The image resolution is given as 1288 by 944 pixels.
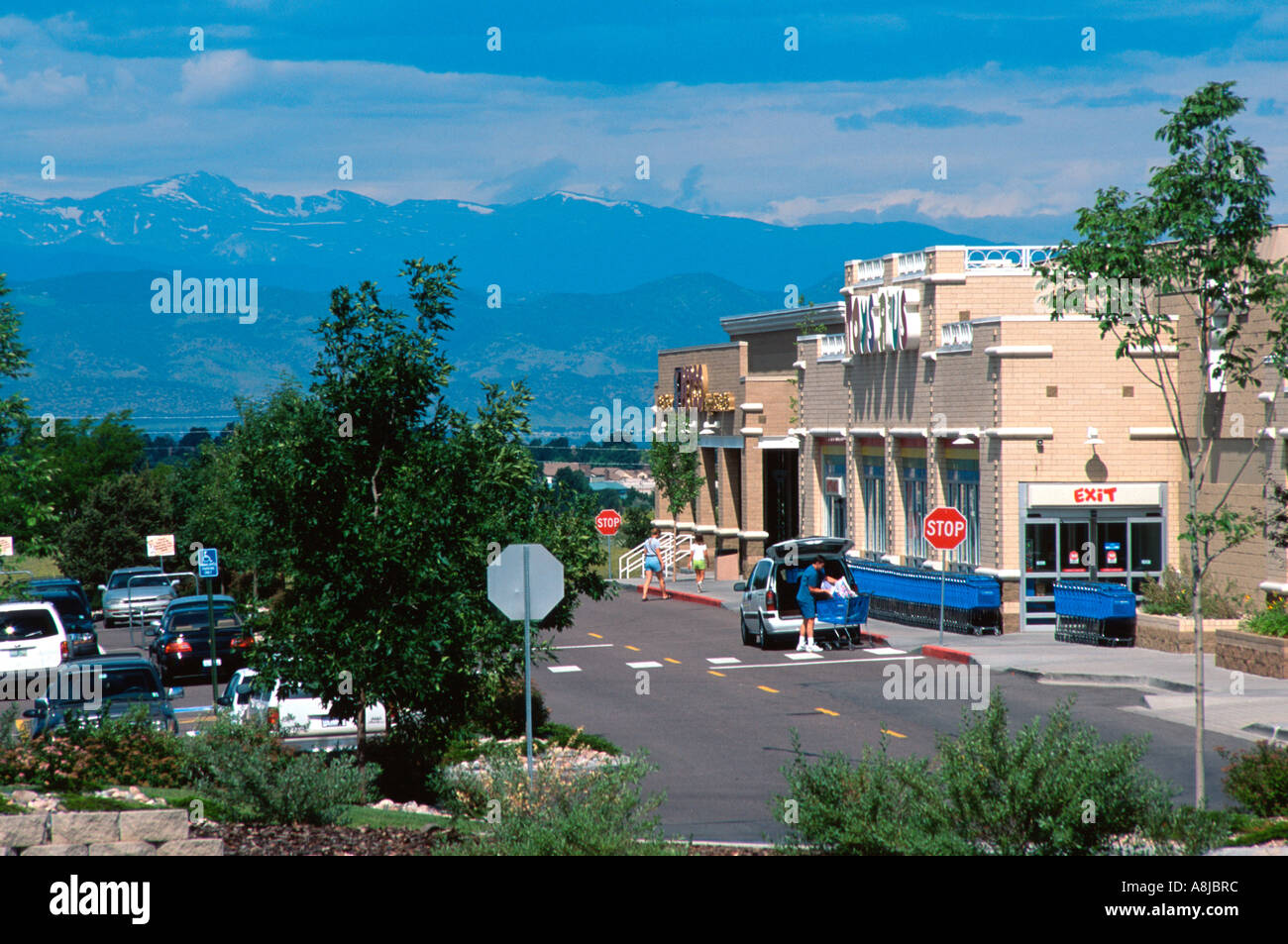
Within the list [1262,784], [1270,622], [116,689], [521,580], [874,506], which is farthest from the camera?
[874,506]

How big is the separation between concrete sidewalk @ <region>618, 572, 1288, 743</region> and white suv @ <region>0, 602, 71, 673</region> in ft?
52.1

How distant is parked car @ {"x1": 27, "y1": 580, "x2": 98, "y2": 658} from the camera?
105 feet

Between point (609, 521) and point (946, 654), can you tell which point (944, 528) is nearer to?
point (946, 654)

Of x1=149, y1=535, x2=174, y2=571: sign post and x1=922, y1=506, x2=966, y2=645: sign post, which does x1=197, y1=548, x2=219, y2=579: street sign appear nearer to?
x1=149, y1=535, x2=174, y2=571: sign post

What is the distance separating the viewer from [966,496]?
32.2 meters

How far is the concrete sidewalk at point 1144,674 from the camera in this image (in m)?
18.8

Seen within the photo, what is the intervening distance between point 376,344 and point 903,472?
22697 mm

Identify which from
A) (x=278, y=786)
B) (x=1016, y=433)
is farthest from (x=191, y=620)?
(x=278, y=786)

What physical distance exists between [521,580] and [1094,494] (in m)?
18.7

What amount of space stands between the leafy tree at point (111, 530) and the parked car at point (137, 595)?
29.7 feet

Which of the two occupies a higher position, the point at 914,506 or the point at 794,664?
the point at 914,506
